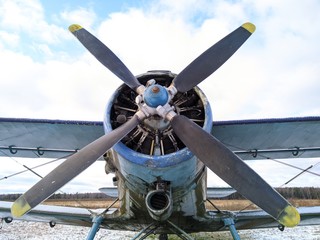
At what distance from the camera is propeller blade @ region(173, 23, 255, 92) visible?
4680 mm

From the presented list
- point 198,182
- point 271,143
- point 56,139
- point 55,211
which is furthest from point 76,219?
point 271,143

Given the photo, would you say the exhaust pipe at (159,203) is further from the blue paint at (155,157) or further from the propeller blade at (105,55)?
the propeller blade at (105,55)

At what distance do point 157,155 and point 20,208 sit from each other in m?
1.89

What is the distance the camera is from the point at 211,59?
489cm

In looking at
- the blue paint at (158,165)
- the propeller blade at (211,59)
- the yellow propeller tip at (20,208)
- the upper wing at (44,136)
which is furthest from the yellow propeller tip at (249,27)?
the yellow propeller tip at (20,208)

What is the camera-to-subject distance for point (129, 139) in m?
4.71

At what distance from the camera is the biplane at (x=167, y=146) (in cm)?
396

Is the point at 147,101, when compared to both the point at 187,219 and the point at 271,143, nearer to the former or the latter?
the point at 187,219

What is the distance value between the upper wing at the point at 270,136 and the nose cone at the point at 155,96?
6.63 ft

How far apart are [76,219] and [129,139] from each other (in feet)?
13.2

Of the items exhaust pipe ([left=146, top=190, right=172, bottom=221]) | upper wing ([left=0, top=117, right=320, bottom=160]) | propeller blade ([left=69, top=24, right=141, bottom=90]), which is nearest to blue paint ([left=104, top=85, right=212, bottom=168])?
exhaust pipe ([left=146, top=190, right=172, bottom=221])

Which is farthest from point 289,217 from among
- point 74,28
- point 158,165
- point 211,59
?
point 74,28

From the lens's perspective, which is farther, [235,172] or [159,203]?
[159,203]

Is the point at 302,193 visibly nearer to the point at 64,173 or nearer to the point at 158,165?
the point at 158,165
